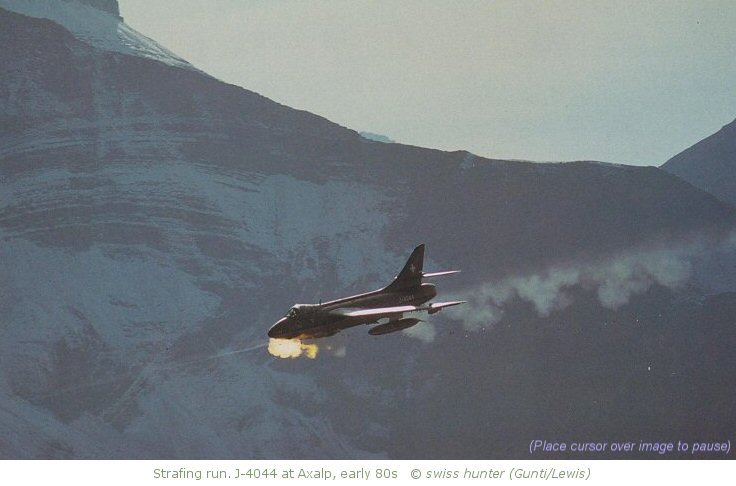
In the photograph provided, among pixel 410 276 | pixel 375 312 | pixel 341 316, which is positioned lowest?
pixel 341 316

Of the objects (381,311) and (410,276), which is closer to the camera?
(381,311)

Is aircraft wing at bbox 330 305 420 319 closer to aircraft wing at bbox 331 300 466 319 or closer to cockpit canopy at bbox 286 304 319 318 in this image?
aircraft wing at bbox 331 300 466 319

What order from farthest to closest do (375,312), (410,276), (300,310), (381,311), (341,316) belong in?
(410,276) → (300,310) → (341,316) → (381,311) → (375,312)

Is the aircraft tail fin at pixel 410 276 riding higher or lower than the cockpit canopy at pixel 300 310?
higher

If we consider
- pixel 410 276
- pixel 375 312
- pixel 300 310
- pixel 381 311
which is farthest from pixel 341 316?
pixel 410 276

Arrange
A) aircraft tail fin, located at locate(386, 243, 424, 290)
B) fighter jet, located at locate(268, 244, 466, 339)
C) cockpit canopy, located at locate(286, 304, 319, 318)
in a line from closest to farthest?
fighter jet, located at locate(268, 244, 466, 339)
cockpit canopy, located at locate(286, 304, 319, 318)
aircraft tail fin, located at locate(386, 243, 424, 290)

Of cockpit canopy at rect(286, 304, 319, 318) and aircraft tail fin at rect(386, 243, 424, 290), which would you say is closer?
cockpit canopy at rect(286, 304, 319, 318)

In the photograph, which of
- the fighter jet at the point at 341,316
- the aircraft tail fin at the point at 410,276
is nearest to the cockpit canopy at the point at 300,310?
the fighter jet at the point at 341,316

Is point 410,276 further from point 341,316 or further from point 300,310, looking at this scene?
point 300,310

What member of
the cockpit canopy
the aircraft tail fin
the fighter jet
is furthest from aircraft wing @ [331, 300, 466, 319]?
the aircraft tail fin

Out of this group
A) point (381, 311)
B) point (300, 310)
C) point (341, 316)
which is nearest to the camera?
point (381, 311)

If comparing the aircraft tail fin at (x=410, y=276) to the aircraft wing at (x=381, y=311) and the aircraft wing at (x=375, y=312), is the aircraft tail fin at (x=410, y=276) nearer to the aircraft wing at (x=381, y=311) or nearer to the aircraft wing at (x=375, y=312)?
the aircraft wing at (x=381, y=311)
